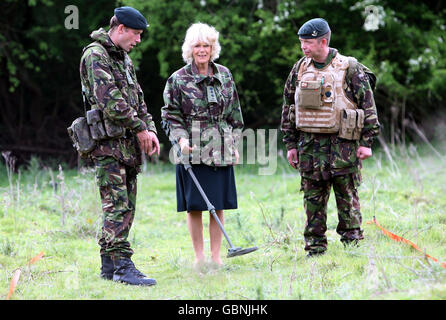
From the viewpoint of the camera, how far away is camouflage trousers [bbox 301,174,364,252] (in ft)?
17.0

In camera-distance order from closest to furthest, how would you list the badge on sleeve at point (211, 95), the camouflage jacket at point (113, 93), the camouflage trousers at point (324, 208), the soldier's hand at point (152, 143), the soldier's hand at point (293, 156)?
1. the camouflage jacket at point (113, 93)
2. the soldier's hand at point (152, 143)
3. the badge on sleeve at point (211, 95)
4. the camouflage trousers at point (324, 208)
5. the soldier's hand at point (293, 156)

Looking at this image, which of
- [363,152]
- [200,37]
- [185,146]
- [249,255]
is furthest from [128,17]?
[249,255]

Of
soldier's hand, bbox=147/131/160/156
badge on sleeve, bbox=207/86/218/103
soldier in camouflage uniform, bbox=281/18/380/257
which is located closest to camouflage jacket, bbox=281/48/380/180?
soldier in camouflage uniform, bbox=281/18/380/257

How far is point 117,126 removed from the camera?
471cm

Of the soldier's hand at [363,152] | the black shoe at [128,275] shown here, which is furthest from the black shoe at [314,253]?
the black shoe at [128,275]

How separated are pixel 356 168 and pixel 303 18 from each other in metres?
9.71

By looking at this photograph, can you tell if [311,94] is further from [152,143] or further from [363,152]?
[152,143]

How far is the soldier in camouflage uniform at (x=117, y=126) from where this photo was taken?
464cm

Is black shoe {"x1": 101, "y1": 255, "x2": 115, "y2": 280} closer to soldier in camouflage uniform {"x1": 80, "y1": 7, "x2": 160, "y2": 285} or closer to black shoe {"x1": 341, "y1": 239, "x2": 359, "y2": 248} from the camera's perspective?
soldier in camouflage uniform {"x1": 80, "y1": 7, "x2": 160, "y2": 285}

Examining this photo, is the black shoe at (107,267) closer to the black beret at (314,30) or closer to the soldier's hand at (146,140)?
the soldier's hand at (146,140)

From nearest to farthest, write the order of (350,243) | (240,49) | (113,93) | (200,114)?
(113,93) → (200,114) → (350,243) → (240,49)

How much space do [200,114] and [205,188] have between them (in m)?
0.60

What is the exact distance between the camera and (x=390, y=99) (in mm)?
14305

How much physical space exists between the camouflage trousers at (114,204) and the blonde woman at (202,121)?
0.49 metres
